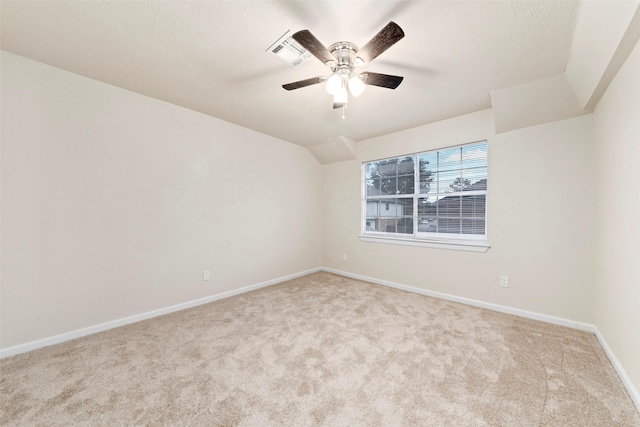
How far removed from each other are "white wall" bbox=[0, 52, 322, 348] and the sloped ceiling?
1.03 ft

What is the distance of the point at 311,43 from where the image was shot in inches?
54.4

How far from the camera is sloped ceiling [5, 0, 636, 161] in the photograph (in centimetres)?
145

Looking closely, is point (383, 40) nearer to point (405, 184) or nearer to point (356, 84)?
point (356, 84)

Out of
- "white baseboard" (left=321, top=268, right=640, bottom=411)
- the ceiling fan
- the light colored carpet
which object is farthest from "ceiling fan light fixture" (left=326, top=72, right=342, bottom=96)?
"white baseboard" (left=321, top=268, right=640, bottom=411)

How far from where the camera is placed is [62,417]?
1331 mm

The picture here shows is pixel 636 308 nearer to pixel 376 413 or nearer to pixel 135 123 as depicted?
pixel 376 413

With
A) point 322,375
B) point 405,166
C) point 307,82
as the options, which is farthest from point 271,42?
point 405,166

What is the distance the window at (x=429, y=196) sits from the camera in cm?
301

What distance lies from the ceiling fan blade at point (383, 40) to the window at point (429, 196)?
2226 mm

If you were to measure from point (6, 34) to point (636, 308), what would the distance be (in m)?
4.64

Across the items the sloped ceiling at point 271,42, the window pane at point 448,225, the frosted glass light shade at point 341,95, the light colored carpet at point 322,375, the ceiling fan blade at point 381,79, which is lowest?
the light colored carpet at point 322,375

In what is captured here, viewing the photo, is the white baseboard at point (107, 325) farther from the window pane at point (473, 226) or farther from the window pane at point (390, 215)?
the window pane at point (473, 226)

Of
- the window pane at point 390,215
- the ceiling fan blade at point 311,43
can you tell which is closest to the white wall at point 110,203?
the window pane at point 390,215

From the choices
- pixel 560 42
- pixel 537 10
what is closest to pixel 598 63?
pixel 560 42
